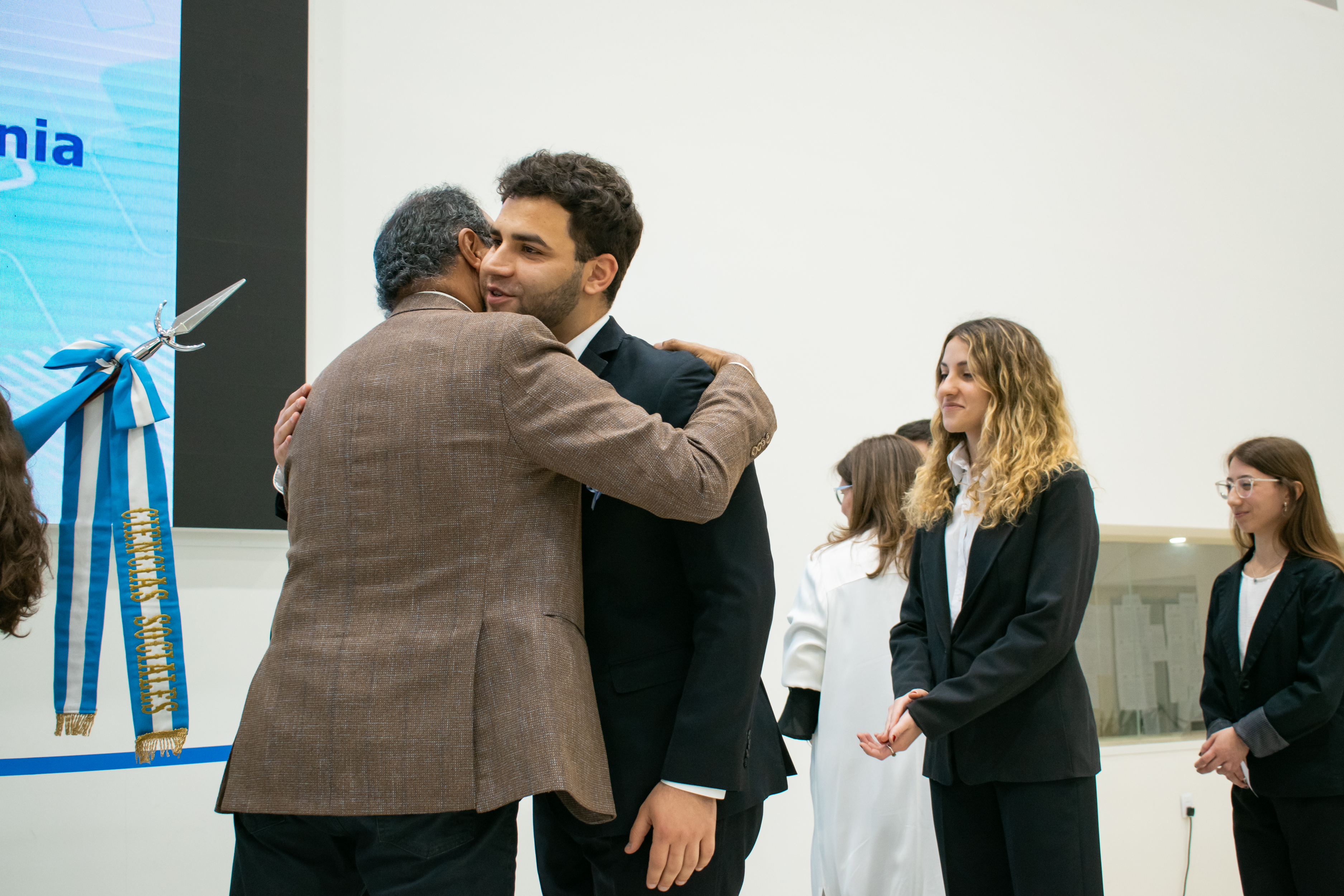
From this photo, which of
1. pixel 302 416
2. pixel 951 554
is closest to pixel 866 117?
pixel 951 554

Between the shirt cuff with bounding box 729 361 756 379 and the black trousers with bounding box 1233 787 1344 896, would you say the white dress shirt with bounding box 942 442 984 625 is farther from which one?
the black trousers with bounding box 1233 787 1344 896

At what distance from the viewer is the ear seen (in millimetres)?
1446

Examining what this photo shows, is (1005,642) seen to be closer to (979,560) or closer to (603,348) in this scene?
(979,560)

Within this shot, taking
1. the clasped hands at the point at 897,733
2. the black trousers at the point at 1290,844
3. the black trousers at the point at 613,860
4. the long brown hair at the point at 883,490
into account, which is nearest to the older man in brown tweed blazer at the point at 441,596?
the black trousers at the point at 613,860

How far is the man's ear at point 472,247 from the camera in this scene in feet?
4.78

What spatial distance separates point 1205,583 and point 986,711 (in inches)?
163

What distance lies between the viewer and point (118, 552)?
2.24m

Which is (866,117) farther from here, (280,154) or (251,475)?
(251,475)

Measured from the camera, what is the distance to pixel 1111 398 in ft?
16.5

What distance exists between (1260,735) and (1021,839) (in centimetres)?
130

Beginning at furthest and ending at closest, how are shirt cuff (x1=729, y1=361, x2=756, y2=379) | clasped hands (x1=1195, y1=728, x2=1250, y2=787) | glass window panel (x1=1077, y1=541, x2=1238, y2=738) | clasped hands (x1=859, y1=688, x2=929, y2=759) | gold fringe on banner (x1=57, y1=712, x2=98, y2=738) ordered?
glass window panel (x1=1077, y1=541, x2=1238, y2=738) → clasped hands (x1=1195, y1=728, x2=1250, y2=787) → gold fringe on banner (x1=57, y1=712, x2=98, y2=738) → clasped hands (x1=859, y1=688, x2=929, y2=759) → shirt cuff (x1=729, y1=361, x2=756, y2=379)

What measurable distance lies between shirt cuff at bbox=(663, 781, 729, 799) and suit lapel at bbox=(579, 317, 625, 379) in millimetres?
562

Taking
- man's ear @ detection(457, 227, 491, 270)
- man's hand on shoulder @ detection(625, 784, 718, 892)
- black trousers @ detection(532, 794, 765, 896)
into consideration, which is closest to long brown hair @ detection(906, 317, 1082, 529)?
black trousers @ detection(532, 794, 765, 896)

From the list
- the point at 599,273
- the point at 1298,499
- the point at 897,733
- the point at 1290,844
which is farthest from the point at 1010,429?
the point at 1290,844
